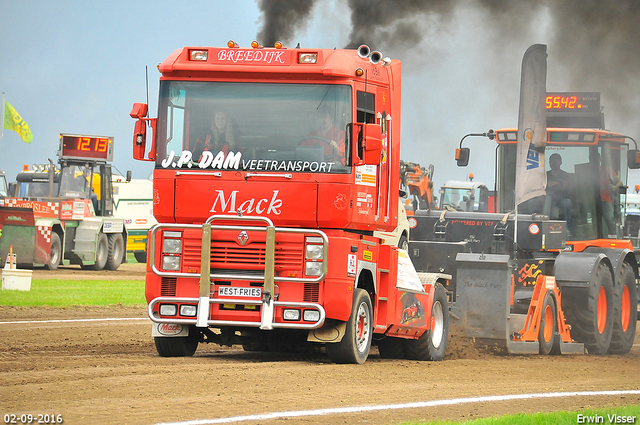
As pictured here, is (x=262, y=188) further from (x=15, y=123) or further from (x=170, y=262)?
(x=15, y=123)

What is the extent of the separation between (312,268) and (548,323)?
199 inches

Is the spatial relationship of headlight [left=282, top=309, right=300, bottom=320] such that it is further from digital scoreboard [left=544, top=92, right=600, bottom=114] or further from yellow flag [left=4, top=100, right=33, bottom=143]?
yellow flag [left=4, top=100, right=33, bottom=143]

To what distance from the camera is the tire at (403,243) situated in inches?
575

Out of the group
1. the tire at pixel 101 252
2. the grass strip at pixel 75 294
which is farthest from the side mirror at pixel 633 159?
the tire at pixel 101 252

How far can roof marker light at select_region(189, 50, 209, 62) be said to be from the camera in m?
10.6

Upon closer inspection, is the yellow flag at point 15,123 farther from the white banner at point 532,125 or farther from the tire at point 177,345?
the tire at point 177,345

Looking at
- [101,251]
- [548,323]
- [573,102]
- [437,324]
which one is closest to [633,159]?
[573,102]

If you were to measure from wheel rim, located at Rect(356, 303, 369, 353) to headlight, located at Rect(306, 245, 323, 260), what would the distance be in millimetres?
996

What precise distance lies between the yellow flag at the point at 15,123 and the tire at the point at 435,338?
33776mm

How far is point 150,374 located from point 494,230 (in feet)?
23.3

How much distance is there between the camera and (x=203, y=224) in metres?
10.2

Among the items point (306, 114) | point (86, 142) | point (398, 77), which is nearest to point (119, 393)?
point (306, 114)

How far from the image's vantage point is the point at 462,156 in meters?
16.2

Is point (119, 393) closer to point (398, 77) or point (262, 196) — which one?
point (262, 196)
